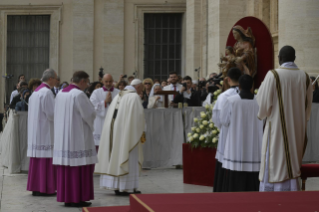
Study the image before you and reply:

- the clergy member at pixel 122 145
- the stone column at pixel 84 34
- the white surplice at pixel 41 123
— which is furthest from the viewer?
the stone column at pixel 84 34

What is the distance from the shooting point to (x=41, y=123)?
323 inches

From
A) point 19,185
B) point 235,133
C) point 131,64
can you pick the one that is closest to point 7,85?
point 131,64

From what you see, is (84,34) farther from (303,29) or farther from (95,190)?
(95,190)

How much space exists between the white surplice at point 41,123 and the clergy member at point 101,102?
2104 mm

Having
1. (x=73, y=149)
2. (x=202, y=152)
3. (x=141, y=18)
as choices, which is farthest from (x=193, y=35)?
(x=73, y=149)

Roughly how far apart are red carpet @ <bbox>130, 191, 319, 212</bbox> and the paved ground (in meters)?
3.93

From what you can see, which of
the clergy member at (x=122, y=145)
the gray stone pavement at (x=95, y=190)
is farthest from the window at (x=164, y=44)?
the clergy member at (x=122, y=145)

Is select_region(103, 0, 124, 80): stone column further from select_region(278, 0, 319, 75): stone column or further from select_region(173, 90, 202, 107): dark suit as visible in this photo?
select_region(278, 0, 319, 75): stone column

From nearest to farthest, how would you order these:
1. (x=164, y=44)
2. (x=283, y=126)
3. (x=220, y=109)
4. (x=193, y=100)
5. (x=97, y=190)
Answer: (x=283, y=126)
(x=220, y=109)
(x=97, y=190)
(x=193, y=100)
(x=164, y=44)

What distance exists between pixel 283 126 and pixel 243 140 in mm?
1386

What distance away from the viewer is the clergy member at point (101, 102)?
10231 mm

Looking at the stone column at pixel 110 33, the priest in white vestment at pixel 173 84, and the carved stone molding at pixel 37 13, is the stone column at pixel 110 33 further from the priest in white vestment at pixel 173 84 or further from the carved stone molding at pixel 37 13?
the priest in white vestment at pixel 173 84

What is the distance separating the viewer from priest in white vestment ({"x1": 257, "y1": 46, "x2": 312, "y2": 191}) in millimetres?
5652

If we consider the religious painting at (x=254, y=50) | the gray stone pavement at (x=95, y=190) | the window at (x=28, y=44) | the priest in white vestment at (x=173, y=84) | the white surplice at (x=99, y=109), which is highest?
the window at (x=28, y=44)
